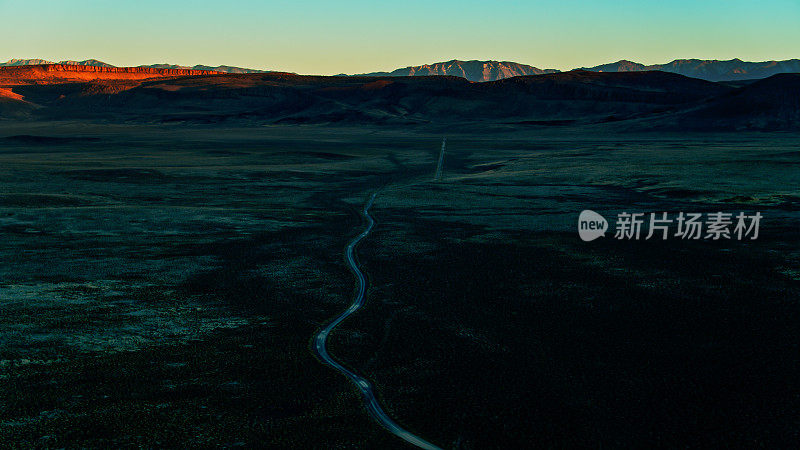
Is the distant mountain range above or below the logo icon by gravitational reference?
above

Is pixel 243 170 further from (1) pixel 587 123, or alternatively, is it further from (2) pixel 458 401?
(1) pixel 587 123

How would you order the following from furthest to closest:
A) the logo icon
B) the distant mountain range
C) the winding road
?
the distant mountain range, the logo icon, the winding road

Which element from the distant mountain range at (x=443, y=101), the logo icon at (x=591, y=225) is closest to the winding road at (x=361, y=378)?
the logo icon at (x=591, y=225)

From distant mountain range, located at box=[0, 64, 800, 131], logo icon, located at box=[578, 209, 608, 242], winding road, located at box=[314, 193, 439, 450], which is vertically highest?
distant mountain range, located at box=[0, 64, 800, 131]

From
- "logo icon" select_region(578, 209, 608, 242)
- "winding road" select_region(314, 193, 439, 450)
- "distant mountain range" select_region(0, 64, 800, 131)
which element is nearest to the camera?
"winding road" select_region(314, 193, 439, 450)

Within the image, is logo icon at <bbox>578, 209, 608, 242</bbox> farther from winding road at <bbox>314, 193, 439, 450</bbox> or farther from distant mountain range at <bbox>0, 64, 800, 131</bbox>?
distant mountain range at <bbox>0, 64, 800, 131</bbox>

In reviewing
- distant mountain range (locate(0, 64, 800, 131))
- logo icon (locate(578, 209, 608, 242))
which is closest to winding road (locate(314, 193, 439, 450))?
logo icon (locate(578, 209, 608, 242))

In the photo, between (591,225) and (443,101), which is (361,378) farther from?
(443,101)

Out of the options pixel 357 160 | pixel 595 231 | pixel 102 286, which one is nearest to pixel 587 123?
pixel 357 160

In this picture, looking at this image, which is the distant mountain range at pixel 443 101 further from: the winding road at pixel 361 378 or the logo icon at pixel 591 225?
the winding road at pixel 361 378
